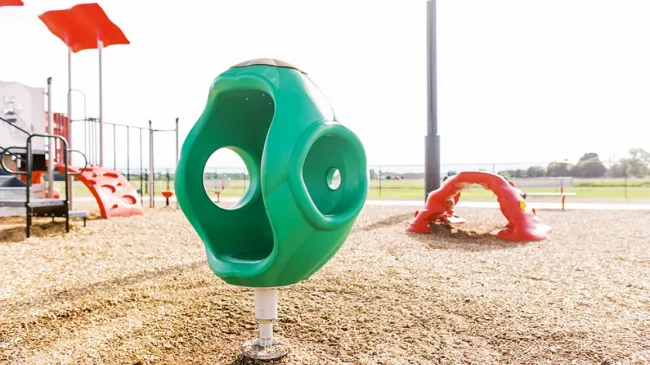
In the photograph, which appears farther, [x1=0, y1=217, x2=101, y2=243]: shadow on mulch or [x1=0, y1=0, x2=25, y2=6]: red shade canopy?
[x1=0, y1=0, x2=25, y2=6]: red shade canopy

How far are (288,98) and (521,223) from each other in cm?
558

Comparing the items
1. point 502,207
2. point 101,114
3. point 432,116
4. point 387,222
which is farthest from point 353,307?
point 101,114

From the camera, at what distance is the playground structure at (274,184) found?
6.61 feet

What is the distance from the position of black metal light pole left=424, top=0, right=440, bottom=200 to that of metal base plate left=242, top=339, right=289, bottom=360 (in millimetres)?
7485

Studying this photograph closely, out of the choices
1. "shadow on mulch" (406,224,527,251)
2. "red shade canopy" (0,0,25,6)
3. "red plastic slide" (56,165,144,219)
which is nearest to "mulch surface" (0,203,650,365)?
"shadow on mulch" (406,224,527,251)

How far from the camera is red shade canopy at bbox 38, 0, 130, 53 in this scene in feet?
32.7

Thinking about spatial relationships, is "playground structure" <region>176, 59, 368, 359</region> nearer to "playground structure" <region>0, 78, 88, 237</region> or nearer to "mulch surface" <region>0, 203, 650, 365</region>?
"mulch surface" <region>0, 203, 650, 365</region>

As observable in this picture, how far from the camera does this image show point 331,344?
8.30ft

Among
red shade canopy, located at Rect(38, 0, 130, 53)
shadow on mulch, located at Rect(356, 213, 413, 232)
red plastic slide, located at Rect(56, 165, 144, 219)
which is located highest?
red shade canopy, located at Rect(38, 0, 130, 53)

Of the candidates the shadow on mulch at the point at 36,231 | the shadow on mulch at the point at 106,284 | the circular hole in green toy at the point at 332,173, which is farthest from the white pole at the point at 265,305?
the shadow on mulch at the point at 36,231

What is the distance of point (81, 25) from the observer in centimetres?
1012

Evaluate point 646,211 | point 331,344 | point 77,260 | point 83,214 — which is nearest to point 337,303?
point 331,344

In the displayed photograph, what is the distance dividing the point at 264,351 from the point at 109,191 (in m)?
8.47

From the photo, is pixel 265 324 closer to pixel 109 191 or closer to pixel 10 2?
pixel 109 191
